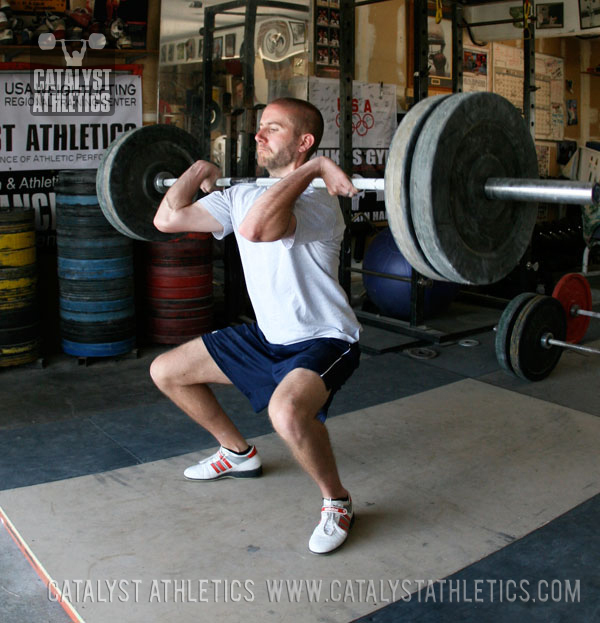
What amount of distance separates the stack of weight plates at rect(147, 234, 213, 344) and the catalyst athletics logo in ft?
2.64

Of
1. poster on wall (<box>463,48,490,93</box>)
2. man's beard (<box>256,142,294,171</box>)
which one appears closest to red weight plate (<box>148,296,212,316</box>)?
man's beard (<box>256,142,294,171</box>)

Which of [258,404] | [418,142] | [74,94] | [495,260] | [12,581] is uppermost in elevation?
[74,94]

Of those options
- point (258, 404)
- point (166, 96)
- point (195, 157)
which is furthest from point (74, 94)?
point (258, 404)

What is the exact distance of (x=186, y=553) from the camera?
1.82 m

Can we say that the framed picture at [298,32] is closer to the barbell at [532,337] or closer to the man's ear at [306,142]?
the barbell at [532,337]

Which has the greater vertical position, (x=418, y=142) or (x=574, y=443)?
(x=418, y=142)

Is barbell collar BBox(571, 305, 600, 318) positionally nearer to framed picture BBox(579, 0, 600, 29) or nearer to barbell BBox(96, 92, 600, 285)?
barbell BBox(96, 92, 600, 285)

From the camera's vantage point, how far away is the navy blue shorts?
1875mm

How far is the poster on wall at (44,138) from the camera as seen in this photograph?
143 inches

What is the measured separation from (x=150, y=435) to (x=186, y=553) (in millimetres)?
846

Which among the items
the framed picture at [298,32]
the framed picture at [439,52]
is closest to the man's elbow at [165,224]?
the framed picture at [298,32]

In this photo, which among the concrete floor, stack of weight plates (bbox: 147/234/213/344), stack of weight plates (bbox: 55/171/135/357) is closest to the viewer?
the concrete floor

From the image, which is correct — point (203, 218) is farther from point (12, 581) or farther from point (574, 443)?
point (574, 443)

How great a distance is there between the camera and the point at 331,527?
1862 millimetres
